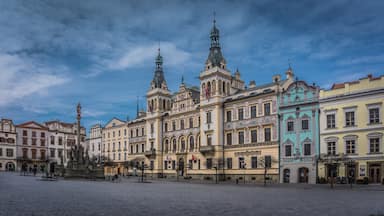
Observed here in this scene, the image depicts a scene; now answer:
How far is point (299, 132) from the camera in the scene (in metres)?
51.8

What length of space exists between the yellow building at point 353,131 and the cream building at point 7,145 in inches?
3401

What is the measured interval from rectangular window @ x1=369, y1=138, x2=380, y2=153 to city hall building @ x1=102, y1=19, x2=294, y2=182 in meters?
12.5

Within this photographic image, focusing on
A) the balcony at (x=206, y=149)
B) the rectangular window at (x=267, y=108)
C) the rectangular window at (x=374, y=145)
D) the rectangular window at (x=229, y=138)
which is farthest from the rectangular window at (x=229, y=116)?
the rectangular window at (x=374, y=145)

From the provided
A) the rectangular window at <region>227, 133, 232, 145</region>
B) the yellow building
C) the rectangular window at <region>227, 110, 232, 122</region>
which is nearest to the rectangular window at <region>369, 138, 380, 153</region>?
the yellow building

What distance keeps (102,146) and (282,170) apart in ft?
188

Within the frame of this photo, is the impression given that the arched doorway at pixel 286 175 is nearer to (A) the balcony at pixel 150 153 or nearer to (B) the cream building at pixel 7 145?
(A) the balcony at pixel 150 153

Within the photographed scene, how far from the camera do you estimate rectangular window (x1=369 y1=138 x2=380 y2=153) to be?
4459 centimetres

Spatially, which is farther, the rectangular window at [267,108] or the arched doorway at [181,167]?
the arched doorway at [181,167]

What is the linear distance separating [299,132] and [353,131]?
7.24m

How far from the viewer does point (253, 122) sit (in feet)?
191

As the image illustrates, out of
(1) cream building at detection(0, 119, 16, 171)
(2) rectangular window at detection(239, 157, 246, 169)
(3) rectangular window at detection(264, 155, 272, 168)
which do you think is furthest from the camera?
(1) cream building at detection(0, 119, 16, 171)

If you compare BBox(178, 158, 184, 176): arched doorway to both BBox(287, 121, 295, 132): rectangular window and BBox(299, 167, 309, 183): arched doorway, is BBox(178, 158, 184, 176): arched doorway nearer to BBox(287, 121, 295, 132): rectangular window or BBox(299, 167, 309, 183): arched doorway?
BBox(287, 121, 295, 132): rectangular window

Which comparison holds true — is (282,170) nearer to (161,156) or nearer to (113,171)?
(161,156)

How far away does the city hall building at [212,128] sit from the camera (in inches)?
2231
